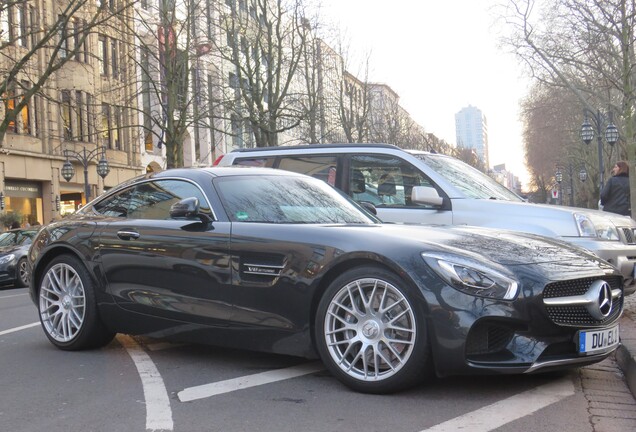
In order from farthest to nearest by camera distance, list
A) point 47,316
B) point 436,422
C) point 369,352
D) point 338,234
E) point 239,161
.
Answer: point 239,161 < point 47,316 < point 338,234 < point 369,352 < point 436,422

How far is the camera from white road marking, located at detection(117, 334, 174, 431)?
3674 mm

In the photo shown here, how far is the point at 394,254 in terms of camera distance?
412 centimetres

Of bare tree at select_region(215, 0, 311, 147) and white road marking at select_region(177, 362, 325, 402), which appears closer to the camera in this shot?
white road marking at select_region(177, 362, 325, 402)

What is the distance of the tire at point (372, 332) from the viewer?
4.00 meters

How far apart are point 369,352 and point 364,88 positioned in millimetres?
42350

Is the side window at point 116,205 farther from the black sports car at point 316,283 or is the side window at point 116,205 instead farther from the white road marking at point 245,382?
the white road marking at point 245,382

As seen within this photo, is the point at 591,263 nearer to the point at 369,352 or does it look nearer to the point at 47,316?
the point at 369,352

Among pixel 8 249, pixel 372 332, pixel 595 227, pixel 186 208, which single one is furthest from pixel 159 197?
pixel 8 249

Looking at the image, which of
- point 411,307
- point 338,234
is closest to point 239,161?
point 338,234

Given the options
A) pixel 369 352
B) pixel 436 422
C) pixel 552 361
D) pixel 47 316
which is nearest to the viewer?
pixel 436 422

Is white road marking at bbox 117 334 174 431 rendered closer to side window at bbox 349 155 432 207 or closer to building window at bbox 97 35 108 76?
side window at bbox 349 155 432 207

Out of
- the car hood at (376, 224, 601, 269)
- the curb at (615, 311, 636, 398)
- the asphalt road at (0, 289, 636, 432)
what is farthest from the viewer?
the curb at (615, 311, 636, 398)

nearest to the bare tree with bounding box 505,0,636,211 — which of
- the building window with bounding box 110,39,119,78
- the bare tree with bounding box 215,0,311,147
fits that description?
the bare tree with bounding box 215,0,311,147

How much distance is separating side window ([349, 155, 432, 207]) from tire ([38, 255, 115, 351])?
351cm
